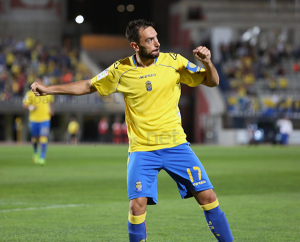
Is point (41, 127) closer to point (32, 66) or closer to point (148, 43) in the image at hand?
point (148, 43)

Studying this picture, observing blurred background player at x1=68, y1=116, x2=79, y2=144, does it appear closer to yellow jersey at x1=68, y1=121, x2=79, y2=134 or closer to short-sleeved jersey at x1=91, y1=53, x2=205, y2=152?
yellow jersey at x1=68, y1=121, x2=79, y2=134

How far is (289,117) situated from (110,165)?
69.8ft

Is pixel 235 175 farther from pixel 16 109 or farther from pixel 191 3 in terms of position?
pixel 191 3

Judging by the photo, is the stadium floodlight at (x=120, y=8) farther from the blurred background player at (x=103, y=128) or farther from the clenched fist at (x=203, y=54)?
the clenched fist at (x=203, y=54)

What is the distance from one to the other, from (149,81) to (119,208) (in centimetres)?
380

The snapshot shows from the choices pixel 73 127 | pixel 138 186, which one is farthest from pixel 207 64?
pixel 73 127

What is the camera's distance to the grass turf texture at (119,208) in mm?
6168

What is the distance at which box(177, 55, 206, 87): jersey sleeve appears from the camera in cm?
482

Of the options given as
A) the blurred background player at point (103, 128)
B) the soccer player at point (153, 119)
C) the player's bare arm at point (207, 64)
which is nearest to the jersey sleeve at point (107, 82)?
the soccer player at point (153, 119)

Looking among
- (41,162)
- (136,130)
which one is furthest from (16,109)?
(136,130)

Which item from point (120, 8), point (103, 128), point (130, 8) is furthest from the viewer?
point (120, 8)

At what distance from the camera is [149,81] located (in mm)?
4762

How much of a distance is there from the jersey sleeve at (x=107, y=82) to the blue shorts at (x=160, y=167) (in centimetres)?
66

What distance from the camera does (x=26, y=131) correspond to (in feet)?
122
